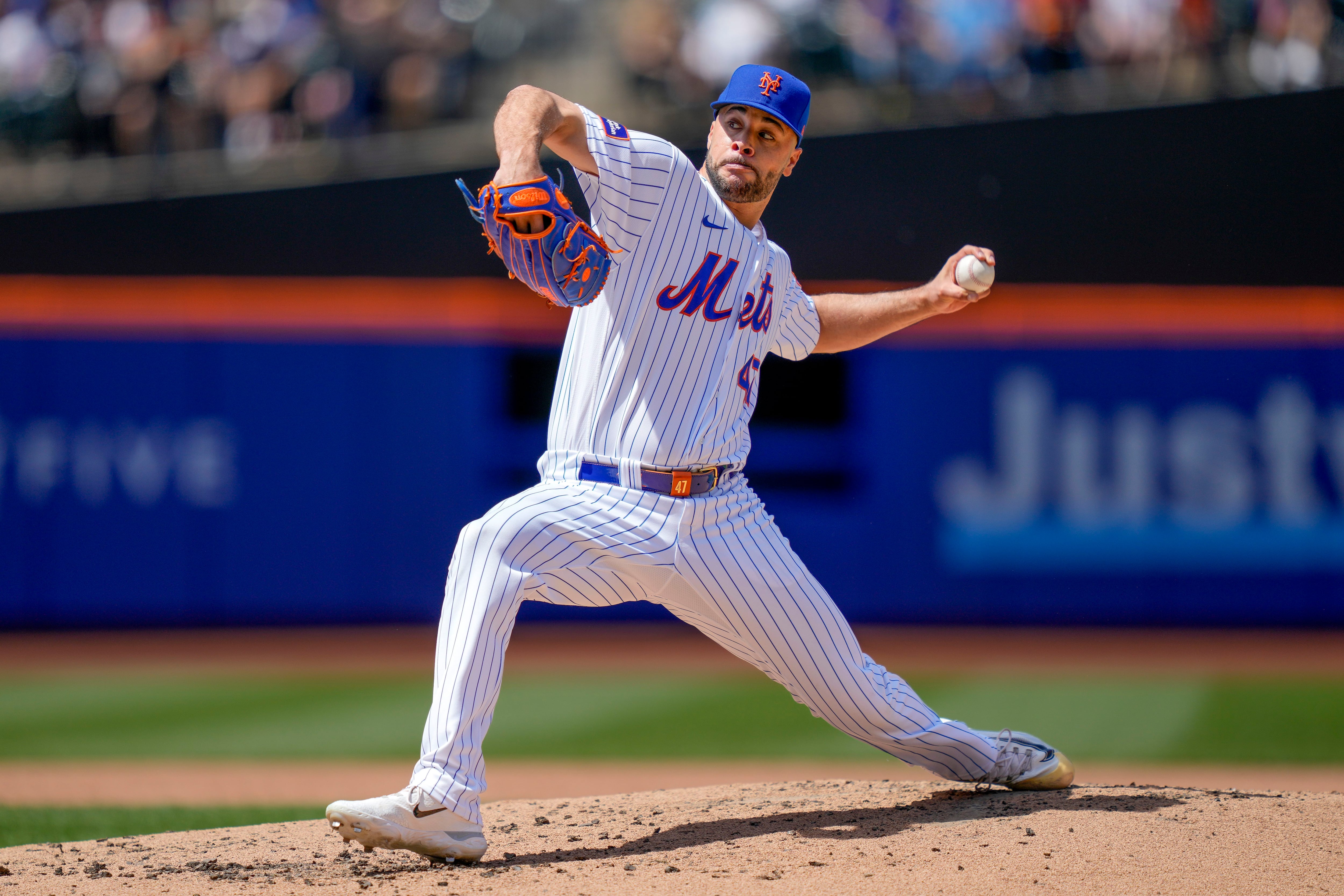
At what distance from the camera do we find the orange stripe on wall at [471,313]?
8.52m

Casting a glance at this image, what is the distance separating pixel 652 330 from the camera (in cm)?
279

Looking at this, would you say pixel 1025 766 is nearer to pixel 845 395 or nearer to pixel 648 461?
pixel 648 461

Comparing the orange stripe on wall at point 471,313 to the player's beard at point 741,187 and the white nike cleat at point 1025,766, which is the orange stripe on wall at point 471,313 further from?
the player's beard at point 741,187

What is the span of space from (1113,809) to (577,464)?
4.80 feet

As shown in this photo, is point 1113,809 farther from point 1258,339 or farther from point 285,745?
point 1258,339

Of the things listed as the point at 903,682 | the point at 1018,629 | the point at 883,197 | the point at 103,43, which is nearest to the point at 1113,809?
the point at 903,682

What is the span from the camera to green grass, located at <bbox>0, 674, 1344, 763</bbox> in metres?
5.51

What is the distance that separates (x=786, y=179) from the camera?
8562 millimetres

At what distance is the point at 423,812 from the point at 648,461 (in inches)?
32.1

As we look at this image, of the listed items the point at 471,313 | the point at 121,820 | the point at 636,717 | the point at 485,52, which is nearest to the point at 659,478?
the point at 121,820

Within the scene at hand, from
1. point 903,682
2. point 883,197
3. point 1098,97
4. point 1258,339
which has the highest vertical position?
point 1098,97

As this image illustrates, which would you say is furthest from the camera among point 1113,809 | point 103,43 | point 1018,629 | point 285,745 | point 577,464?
point 103,43

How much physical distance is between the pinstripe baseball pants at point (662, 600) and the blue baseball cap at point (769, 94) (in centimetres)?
80

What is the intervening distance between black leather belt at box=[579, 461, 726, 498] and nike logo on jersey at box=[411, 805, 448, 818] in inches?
27.8
